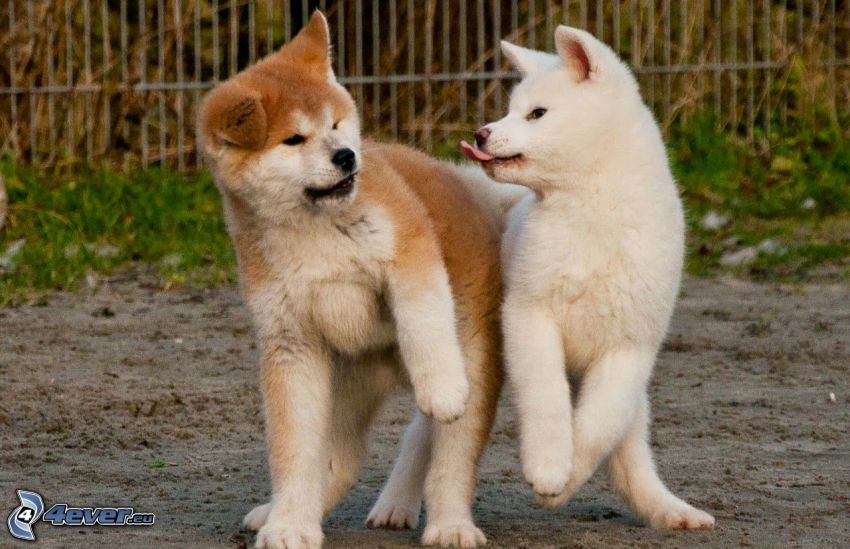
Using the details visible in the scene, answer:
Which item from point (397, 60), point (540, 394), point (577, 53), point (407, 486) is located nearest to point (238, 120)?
point (577, 53)

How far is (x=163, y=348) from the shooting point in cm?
765

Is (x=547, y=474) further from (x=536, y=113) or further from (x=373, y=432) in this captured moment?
(x=373, y=432)

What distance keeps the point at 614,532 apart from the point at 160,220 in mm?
6010

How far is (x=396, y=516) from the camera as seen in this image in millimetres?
4965

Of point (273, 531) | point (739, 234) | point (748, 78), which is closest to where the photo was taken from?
point (273, 531)

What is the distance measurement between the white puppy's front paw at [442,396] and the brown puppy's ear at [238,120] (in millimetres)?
852

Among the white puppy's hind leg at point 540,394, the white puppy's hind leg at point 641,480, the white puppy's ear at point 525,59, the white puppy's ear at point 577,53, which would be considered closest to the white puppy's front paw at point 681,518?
the white puppy's hind leg at point 641,480

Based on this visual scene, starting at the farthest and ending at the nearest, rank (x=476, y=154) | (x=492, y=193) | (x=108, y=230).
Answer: (x=108, y=230) → (x=492, y=193) → (x=476, y=154)

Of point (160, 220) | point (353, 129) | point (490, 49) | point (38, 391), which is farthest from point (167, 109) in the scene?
point (353, 129)

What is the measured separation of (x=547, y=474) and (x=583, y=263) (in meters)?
0.63

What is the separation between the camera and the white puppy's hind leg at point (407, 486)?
4.97 m

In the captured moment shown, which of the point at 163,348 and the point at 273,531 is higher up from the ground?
the point at 273,531

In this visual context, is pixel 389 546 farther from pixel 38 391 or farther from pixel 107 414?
pixel 38 391

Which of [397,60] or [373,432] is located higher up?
[397,60]
